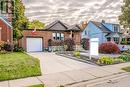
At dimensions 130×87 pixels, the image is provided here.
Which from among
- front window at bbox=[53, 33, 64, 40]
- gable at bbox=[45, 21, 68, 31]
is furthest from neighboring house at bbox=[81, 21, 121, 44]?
front window at bbox=[53, 33, 64, 40]

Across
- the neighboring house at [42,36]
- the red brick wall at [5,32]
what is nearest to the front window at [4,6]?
the red brick wall at [5,32]

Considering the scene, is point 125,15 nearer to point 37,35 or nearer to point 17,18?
point 37,35

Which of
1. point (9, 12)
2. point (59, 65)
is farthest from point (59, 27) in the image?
point (59, 65)

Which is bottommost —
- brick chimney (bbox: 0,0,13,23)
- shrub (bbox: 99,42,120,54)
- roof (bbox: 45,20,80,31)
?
shrub (bbox: 99,42,120,54)

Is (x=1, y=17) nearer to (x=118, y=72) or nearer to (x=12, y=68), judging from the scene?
(x=12, y=68)

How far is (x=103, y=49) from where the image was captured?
88.8 ft

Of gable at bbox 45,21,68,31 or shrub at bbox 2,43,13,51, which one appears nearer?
shrub at bbox 2,43,13,51

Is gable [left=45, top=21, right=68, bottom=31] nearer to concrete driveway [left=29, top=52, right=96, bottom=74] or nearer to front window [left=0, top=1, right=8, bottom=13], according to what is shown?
front window [left=0, top=1, right=8, bottom=13]

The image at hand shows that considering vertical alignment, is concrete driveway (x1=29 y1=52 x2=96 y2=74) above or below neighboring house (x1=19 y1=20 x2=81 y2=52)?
below

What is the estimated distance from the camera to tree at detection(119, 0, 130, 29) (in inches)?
1560

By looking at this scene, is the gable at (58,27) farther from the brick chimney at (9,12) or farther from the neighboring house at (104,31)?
the neighboring house at (104,31)

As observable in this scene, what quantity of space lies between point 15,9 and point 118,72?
60.8 ft

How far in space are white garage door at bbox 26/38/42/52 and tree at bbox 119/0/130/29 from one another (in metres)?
18.8

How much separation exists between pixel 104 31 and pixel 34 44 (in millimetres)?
17614
